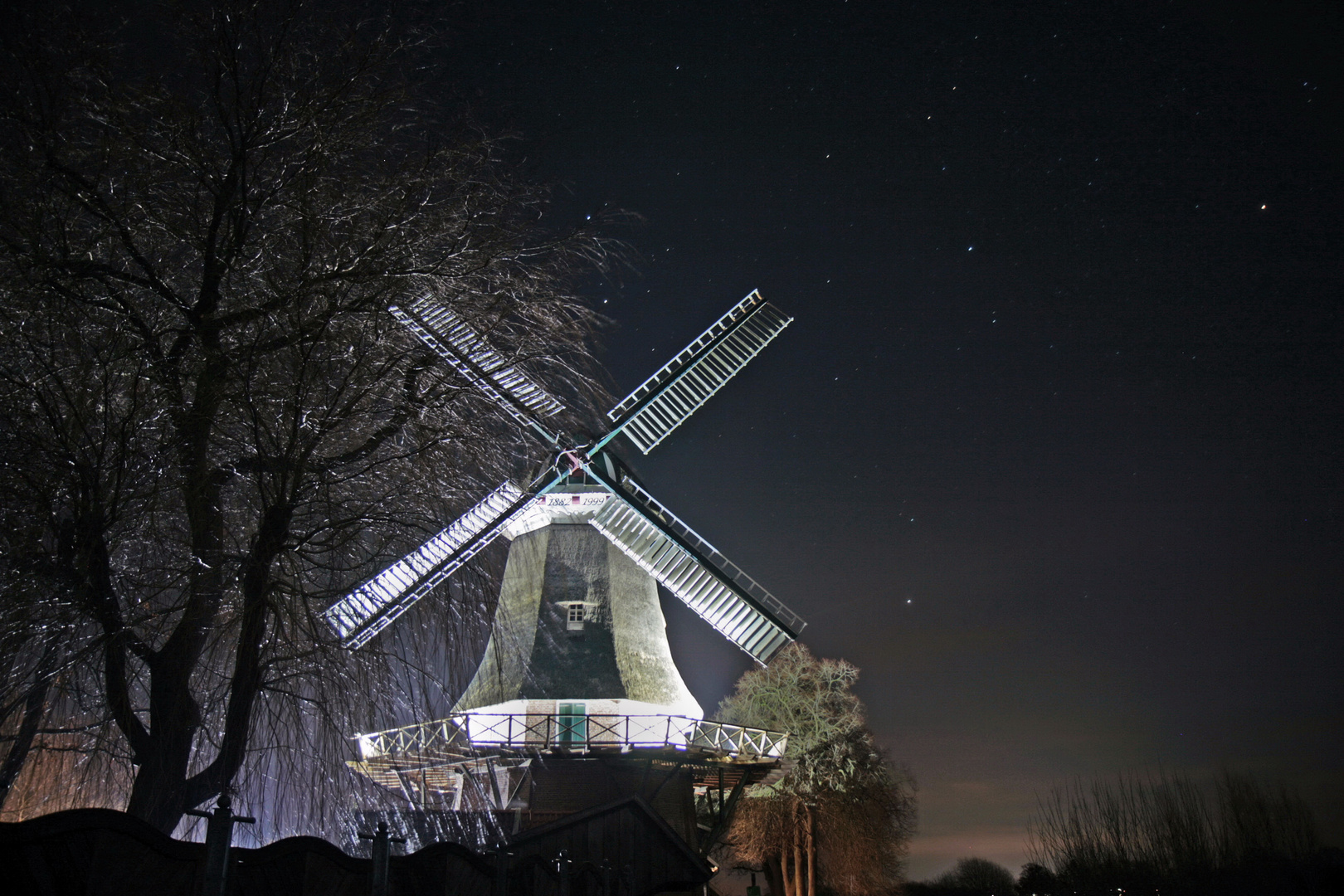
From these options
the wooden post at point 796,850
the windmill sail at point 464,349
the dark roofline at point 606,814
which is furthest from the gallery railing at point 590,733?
the wooden post at point 796,850

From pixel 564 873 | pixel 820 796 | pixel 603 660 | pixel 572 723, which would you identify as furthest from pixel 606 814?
pixel 820 796

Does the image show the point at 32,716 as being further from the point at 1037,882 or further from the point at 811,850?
the point at 1037,882

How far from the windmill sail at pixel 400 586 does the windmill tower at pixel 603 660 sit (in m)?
10.3

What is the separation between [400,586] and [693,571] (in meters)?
15.3

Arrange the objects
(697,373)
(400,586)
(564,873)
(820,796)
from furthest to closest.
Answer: (820,796) < (697,373) < (564,873) < (400,586)

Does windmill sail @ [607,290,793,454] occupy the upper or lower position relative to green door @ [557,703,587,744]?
upper

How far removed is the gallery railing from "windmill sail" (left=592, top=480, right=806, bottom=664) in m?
2.05

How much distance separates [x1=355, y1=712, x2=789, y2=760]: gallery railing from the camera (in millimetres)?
18031

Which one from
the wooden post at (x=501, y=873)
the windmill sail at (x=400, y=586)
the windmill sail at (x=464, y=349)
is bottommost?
the wooden post at (x=501, y=873)

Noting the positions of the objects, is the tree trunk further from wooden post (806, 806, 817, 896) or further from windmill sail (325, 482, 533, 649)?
wooden post (806, 806, 817, 896)

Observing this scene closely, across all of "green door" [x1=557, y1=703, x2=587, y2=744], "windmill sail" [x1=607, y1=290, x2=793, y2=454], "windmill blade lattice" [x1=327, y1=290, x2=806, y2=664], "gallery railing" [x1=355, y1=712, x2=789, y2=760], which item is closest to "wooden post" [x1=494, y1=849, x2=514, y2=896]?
"windmill blade lattice" [x1=327, y1=290, x2=806, y2=664]

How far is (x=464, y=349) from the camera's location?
307 inches

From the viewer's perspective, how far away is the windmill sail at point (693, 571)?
20938 millimetres

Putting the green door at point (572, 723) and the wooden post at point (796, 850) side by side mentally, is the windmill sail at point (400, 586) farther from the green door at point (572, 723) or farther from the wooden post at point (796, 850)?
the wooden post at point (796, 850)
